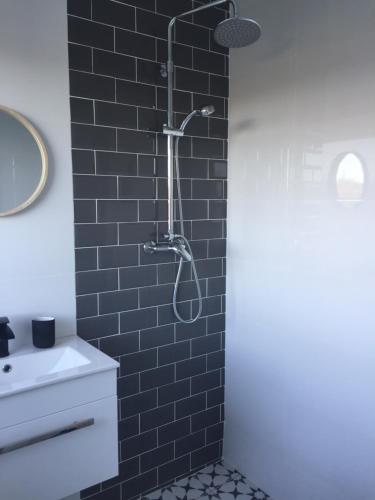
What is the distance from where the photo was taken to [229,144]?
8.14 feet

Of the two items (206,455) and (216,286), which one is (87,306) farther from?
(206,455)

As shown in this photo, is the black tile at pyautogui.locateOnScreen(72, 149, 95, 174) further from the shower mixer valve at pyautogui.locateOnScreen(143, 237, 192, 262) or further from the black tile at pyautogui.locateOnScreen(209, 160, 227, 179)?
the black tile at pyautogui.locateOnScreen(209, 160, 227, 179)

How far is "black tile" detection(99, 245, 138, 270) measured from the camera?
2117mm

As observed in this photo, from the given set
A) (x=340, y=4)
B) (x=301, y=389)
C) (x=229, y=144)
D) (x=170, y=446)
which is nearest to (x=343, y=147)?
(x=340, y=4)

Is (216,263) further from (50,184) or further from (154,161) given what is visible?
(50,184)

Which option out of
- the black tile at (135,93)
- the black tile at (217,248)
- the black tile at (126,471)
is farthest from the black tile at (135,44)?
the black tile at (126,471)

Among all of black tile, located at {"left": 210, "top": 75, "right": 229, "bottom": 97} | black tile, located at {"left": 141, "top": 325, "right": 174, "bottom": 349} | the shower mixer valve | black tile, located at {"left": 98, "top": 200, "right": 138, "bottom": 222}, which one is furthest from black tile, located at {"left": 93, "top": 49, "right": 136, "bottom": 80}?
black tile, located at {"left": 141, "top": 325, "right": 174, "bottom": 349}

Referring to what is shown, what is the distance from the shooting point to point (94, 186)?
2.05 m

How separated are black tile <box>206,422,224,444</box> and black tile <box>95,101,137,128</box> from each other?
1829 mm

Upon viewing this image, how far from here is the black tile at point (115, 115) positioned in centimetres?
204

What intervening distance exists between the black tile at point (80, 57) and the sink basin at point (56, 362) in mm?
1261

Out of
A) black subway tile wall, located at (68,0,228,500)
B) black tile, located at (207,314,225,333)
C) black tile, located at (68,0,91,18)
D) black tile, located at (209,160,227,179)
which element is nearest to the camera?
black tile, located at (68,0,91,18)

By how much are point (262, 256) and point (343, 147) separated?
28.0 inches

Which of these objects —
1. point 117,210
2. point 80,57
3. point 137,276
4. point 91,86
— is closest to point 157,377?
point 137,276
